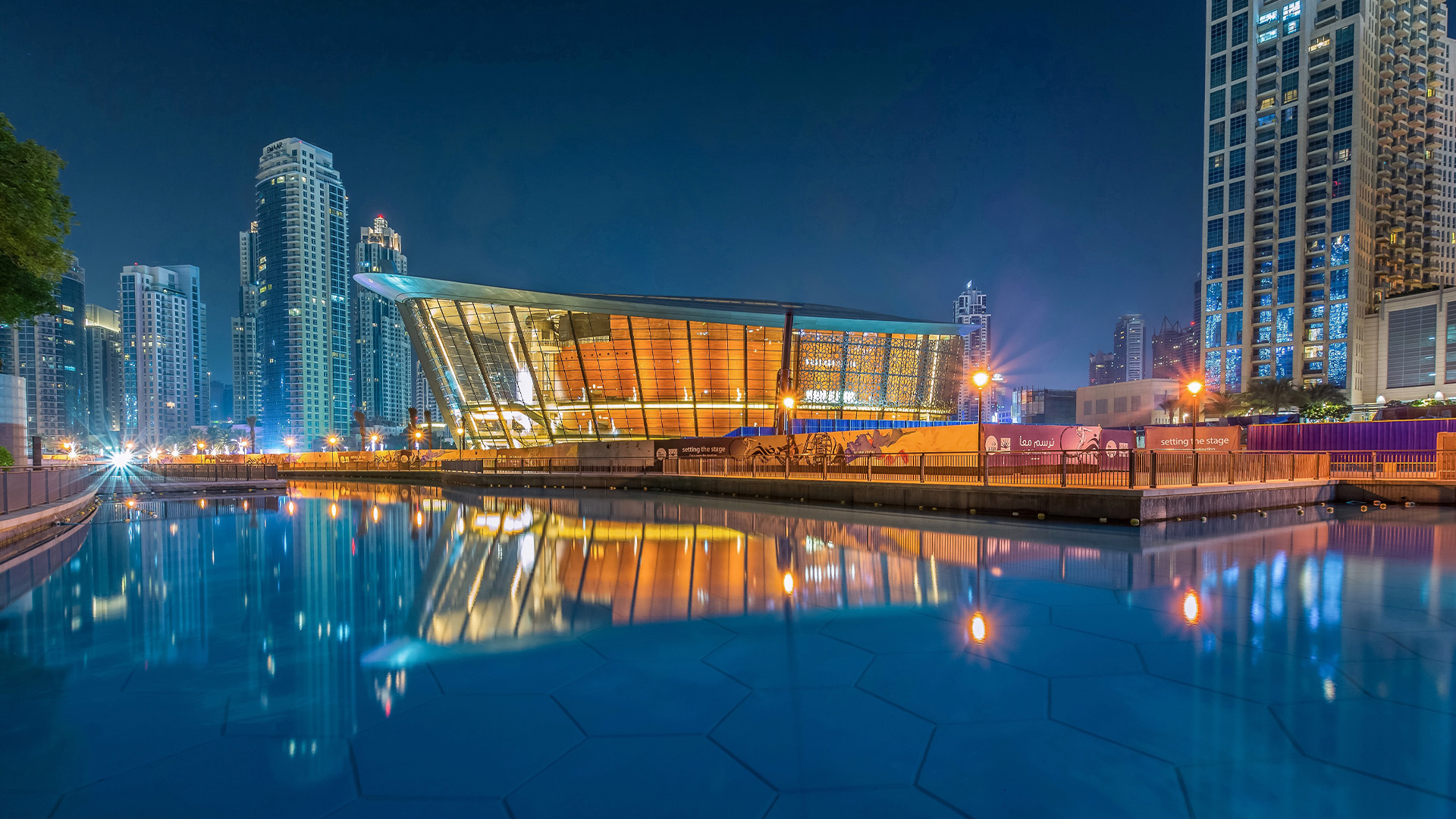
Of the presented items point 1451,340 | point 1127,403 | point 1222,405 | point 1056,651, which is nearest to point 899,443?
point 1056,651

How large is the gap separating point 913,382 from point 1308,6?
325ft

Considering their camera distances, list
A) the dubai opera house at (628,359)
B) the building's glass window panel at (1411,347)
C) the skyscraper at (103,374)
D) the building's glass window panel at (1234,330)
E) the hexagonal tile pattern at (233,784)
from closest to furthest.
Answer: the hexagonal tile pattern at (233,784) → the dubai opera house at (628,359) → the building's glass window panel at (1411,347) → the building's glass window panel at (1234,330) → the skyscraper at (103,374)

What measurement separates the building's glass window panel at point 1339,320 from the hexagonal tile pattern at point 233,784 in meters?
127

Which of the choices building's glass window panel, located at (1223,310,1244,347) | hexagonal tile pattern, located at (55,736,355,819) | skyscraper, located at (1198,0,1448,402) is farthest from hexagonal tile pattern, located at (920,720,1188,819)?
building's glass window panel, located at (1223,310,1244,347)

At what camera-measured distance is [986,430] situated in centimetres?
2342

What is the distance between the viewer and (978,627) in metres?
5.51

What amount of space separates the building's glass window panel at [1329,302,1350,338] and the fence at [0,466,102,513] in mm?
130628

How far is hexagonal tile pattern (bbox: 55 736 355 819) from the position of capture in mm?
2787

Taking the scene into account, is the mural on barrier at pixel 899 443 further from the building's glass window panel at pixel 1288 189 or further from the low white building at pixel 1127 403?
the building's glass window panel at pixel 1288 189

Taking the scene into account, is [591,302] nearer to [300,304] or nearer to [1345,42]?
[1345,42]

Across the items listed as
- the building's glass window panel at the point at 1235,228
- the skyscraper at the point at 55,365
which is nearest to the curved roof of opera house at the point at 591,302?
the building's glass window panel at the point at 1235,228

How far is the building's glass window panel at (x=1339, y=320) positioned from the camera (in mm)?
90188

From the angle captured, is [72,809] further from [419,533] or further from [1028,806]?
[419,533]

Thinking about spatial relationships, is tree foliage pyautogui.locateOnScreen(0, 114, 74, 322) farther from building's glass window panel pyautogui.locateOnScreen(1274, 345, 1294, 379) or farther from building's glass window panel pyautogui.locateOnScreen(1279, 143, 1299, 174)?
building's glass window panel pyautogui.locateOnScreen(1279, 143, 1299, 174)
